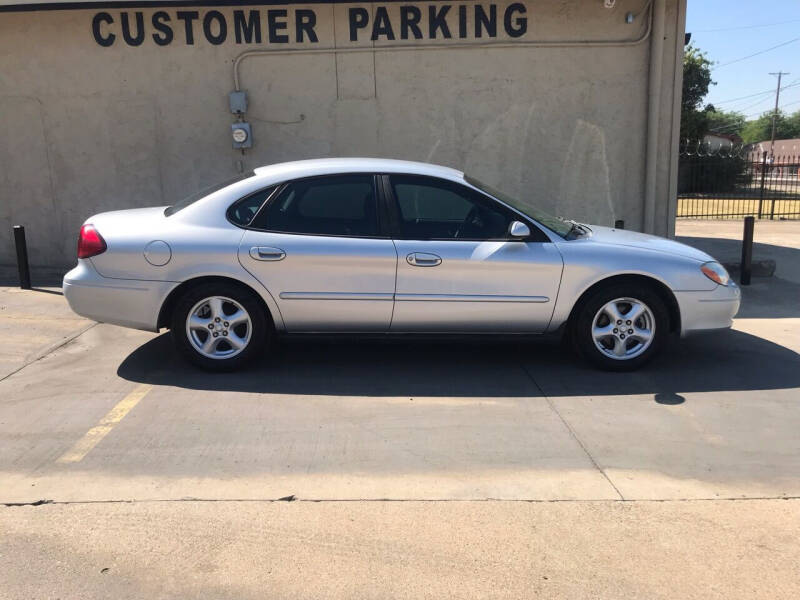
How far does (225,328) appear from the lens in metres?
5.41

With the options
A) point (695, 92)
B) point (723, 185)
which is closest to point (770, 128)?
point (695, 92)

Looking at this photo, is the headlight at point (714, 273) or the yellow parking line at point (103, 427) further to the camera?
the headlight at point (714, 273)

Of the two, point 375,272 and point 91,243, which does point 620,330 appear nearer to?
point 375,272

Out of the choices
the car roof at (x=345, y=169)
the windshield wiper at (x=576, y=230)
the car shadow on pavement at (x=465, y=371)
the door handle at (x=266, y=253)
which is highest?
the car roof at (x=345, y=169)

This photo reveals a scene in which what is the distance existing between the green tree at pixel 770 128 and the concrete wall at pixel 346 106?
3962 inches

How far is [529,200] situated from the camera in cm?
934

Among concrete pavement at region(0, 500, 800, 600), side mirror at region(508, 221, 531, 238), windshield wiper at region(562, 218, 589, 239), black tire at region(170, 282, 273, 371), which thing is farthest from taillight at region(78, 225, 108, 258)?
windshield wiper at region(562, 218, 589, 239)

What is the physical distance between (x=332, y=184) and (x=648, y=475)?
3042 millimetres

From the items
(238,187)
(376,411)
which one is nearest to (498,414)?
(376,411)

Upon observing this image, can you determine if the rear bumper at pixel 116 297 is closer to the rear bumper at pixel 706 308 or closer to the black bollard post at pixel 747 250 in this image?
the rear bumper at pixel 706 308

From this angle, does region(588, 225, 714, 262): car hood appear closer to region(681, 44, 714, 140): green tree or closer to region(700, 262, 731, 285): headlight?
region(700, 262, 731, 285): headlight

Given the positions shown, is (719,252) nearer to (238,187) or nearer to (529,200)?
(529,200)

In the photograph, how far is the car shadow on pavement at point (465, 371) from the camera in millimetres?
5258

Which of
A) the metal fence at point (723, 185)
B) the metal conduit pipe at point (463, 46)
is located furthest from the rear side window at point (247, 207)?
the metal fence at point (723, 185)
